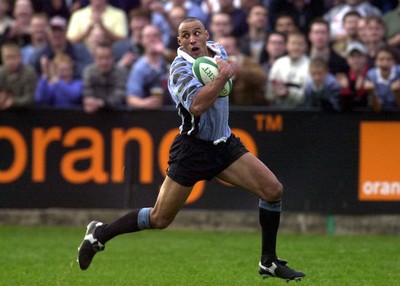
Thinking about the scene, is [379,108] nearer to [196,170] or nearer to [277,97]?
[277,97]

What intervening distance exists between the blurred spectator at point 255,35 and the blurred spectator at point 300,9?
19.7 inches

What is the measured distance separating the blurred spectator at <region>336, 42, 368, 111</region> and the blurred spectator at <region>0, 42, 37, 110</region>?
3.90m

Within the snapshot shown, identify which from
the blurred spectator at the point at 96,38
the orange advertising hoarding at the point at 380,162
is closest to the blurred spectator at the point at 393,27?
the orange advertising hoarding at the point at 380,162

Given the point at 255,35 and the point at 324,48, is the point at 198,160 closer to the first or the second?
the point at 324,48

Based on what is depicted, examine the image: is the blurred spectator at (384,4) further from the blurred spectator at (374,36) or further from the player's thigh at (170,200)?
the player's thigh at (170,200)

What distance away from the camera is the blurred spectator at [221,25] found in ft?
45.1

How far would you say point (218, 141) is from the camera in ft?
26.8

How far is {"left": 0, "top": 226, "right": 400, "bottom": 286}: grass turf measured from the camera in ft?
29.6

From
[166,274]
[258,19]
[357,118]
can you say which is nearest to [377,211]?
[357,118]

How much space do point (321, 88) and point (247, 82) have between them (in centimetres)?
92

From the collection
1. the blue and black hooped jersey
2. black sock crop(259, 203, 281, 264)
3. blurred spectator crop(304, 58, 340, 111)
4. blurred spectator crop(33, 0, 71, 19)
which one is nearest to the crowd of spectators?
blurred spectator crop(304, 58, 340, 111)

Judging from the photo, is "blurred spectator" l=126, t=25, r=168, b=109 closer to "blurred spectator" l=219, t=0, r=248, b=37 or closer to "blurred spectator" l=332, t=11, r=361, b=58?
"blurred spectator" l=219, t=0, r=248, b=37

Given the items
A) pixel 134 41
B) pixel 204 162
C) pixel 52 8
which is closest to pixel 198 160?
pixel 204 162

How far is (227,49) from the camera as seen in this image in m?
13.2
